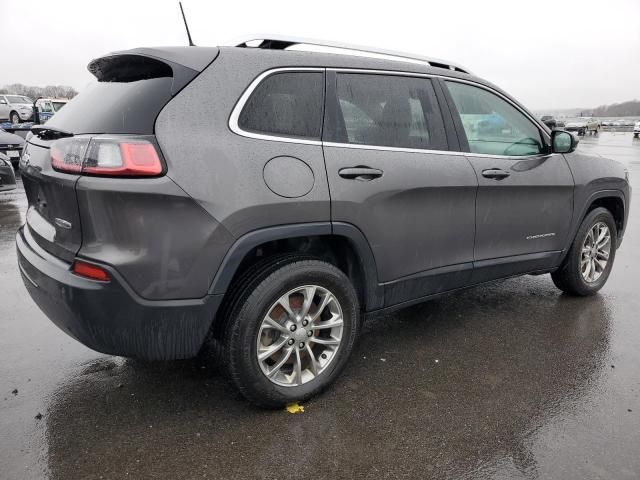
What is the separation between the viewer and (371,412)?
2.71 m

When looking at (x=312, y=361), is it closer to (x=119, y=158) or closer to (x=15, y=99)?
(x=119, y=158)

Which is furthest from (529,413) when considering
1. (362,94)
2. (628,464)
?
(362,94)

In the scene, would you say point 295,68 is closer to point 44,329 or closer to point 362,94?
point 362,94

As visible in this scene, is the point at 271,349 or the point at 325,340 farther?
the point at 325,340

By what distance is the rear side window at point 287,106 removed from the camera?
249 centimetres

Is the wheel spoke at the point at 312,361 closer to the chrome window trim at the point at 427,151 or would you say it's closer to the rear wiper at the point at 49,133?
the chrome window trim at the point at 427,151

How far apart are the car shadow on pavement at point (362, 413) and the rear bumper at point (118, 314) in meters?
0.46

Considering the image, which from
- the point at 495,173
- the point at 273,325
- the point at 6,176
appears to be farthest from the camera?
the point at 6,176

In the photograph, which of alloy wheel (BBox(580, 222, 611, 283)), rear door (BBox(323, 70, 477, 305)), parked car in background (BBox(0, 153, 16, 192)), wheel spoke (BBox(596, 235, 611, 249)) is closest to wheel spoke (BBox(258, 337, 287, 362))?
rear door (BBox(323, 70, 477, 305))

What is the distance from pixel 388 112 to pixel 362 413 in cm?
170

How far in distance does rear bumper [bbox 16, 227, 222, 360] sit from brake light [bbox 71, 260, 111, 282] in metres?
0.02

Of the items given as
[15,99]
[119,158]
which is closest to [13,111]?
[15,99]

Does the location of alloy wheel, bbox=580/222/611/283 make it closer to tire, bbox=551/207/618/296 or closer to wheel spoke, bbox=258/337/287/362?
tire, bbox=551/207/618/296

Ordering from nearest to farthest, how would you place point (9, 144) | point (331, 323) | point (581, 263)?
point (331, 323) → point (581, 263) → point (9, 144)
